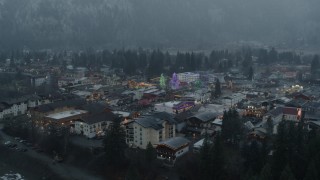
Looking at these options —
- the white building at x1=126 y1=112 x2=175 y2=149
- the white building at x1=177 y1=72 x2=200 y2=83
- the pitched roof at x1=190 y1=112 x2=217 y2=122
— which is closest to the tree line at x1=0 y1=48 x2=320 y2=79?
the white building at x1=177 y1=72 x2=200 y2=83

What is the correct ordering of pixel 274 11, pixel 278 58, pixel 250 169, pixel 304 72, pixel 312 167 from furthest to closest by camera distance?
pixel 274 11, pixel 278 58, pixel 304 72, pixel 250 169, pixel 312 167

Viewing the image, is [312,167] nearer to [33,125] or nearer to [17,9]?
[33,125]

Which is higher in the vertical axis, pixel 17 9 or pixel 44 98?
pixel 17 9

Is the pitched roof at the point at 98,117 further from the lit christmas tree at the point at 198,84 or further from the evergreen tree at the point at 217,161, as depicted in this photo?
the lit christmas tree at the point at 198,84

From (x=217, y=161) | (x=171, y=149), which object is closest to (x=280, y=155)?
(x=217, y=161)

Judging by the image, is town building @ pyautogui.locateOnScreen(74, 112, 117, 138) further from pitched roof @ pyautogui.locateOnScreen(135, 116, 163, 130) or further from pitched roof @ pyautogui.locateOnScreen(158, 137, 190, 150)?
pitched roof @ pyautogui.locateOnScreen(158, 137, 190, 150)

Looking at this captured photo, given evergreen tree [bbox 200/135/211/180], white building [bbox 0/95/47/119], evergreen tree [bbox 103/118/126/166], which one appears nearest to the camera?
evergreen tree [bbox 200/135/211/180]

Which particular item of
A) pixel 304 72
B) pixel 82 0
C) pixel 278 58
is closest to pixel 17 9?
pixel 82 0
